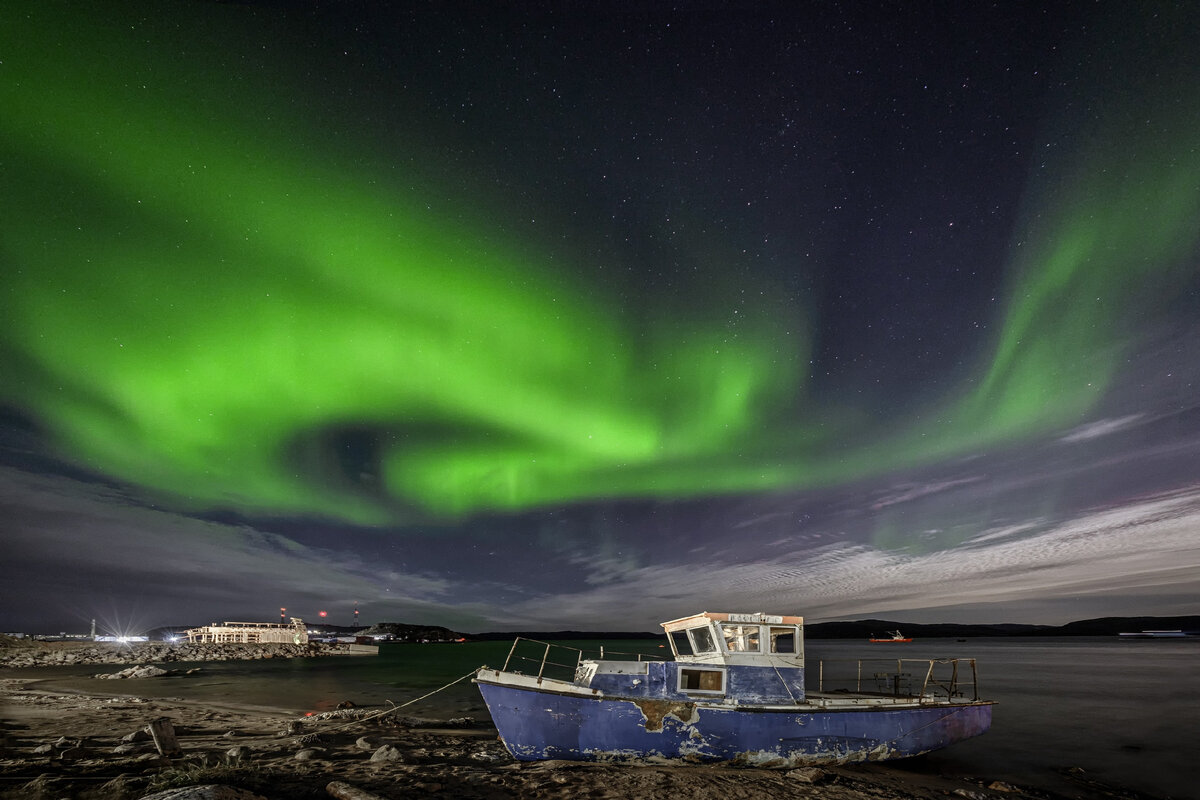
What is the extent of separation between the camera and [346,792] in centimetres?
1045

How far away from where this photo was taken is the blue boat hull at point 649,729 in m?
13.2

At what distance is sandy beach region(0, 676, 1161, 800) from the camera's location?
10664mm

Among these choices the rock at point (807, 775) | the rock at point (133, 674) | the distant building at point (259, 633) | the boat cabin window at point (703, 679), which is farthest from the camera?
the distant building at point (259, 633)

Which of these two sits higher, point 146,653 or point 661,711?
point 661,711

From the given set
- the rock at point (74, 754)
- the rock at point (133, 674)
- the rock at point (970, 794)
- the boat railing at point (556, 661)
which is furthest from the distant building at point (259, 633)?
the rock at point (970, 794)

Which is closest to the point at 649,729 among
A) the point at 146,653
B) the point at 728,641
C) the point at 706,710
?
the point at 706,710

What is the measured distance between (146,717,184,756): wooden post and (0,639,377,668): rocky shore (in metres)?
68.5

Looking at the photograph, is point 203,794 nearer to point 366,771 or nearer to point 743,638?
point 366,771

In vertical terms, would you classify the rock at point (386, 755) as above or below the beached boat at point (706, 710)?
below

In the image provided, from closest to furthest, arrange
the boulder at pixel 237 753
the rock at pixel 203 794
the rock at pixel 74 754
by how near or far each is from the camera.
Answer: the rock at pixel 203 794, the rock at pixel 74 754, the boulder at pixel 237 753

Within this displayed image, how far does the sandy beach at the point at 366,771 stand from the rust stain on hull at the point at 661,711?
3.21ft

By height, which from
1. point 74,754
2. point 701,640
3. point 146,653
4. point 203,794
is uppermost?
point 701,640

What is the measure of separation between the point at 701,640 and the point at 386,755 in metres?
8.64

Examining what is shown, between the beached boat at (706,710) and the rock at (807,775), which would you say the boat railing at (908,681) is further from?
the rock at (807,775)
